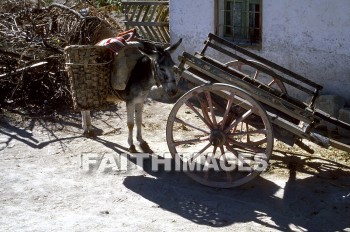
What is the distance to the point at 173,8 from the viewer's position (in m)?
9.63

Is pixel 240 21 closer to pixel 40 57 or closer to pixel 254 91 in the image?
pixel 40 57

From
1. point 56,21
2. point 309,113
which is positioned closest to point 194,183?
point 309,113

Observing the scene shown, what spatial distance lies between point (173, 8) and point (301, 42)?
2.46 m

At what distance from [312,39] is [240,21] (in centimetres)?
137

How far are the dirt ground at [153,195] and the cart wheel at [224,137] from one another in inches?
7.8

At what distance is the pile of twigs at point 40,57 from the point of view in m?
8.88

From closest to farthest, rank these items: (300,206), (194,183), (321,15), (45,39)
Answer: (300,206), (194,183), (321,15), (45,39)

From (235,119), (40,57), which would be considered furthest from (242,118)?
(40,57)

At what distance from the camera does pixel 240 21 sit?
9125mm

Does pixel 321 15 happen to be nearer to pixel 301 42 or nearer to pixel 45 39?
pixel 301 42

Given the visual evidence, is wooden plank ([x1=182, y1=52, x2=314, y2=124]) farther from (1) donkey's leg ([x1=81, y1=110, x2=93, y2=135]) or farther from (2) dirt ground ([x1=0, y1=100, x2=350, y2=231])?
(1) donkey's leg ([x1=81, y1=110, x2=93, y2=135])

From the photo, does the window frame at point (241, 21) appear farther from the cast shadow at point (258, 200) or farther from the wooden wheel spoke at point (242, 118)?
the wooden wheel spoke at point (242, 118)

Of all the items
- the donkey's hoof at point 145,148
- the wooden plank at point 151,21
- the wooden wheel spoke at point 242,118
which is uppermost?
the wooden plank at point 151,21

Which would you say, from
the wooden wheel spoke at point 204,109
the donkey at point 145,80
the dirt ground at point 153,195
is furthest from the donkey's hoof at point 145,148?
the wooden wheel spoke at point 204,109
